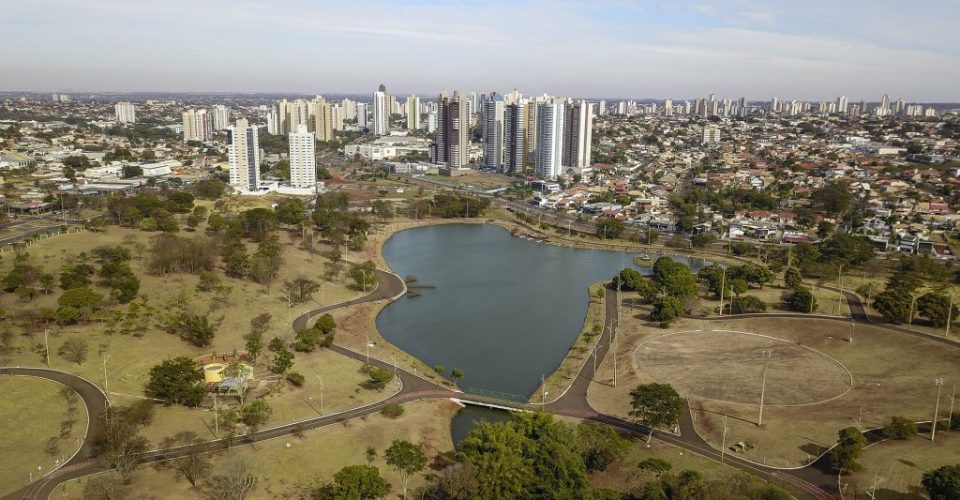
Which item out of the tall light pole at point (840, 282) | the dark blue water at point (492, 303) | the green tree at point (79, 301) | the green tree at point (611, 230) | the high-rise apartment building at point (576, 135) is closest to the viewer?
the green tree at point (79, 301)

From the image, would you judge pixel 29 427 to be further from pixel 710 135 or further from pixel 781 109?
pixel 781 109

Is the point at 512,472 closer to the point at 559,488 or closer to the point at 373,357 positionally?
the point at 559,488

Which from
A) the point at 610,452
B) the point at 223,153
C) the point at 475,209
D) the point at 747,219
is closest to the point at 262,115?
the point at 223,153

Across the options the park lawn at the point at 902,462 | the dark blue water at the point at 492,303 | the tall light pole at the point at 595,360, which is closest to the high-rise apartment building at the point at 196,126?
the dark blue water at the point at 492,303

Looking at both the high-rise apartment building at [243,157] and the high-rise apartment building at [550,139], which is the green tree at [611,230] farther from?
the high-rise apartment building at [243,157]

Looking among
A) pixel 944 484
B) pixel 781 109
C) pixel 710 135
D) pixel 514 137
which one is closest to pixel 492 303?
pixel 944 484

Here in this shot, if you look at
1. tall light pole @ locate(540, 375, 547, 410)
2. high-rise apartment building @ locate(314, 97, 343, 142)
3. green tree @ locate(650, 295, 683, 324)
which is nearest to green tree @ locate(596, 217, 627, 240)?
green tree @ locate(650, 295, 683, 324)
